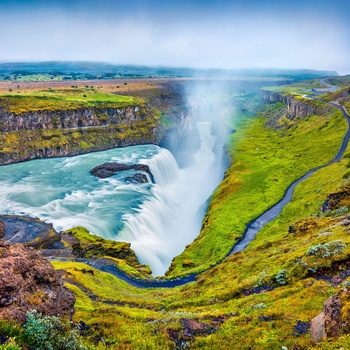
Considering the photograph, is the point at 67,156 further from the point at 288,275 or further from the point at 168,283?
the point at 288,275

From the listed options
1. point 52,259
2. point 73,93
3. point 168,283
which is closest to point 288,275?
point 168,283

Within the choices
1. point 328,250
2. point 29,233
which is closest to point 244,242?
point 328,250

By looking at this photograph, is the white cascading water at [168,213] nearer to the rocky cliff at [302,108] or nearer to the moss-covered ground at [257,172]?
the moss-covered ground at [257,172]

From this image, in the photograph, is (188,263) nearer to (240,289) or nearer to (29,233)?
(240,289)

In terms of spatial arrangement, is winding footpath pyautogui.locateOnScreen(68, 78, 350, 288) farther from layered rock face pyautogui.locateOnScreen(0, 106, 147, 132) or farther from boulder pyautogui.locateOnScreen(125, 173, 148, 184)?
layered rock face pyautogui.locateOnScreen(0, 106, 147, 132)

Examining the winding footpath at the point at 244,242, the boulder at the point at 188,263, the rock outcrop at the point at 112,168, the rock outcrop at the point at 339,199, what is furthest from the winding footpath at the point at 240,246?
the rock outcrop at the point at 112,168

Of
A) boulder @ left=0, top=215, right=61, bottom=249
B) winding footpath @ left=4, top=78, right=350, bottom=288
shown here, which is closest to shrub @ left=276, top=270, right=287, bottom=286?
winding footpath @ left=4, top=78, right=350, bottom=288
